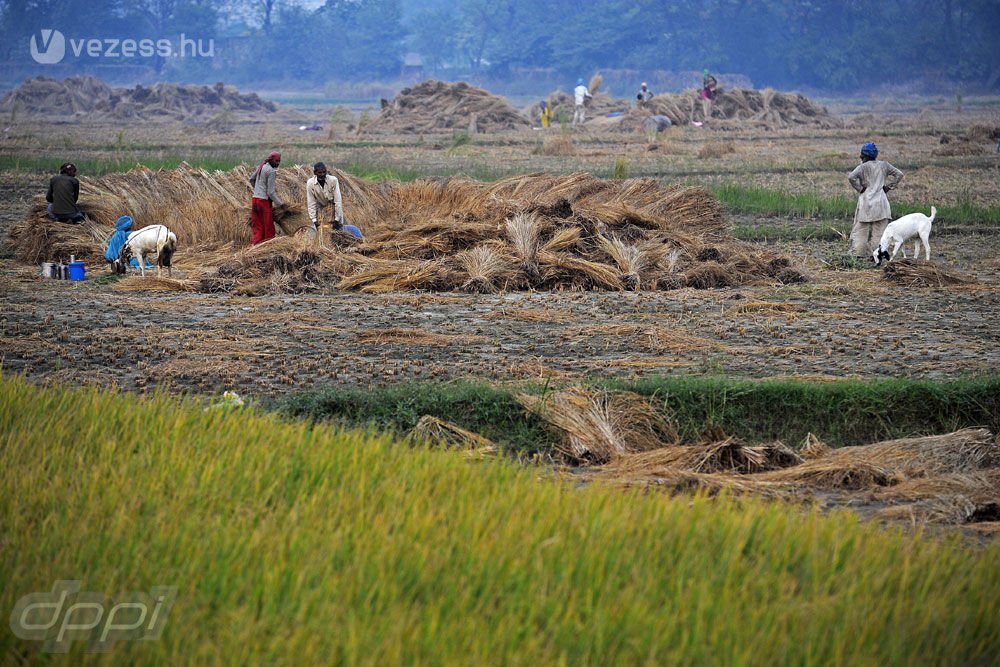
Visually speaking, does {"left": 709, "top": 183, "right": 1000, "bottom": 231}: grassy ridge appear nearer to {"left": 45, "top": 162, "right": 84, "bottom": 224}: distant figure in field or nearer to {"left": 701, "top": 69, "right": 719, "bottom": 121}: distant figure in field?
{"left": 45, "top": 162, "right": 84, "bottom": 224}: distant figure in field

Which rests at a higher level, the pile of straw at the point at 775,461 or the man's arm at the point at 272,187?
the man's arm at the point at 272,187

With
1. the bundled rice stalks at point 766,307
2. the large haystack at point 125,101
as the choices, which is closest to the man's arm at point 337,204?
the bundled rice stalks at point 766,307

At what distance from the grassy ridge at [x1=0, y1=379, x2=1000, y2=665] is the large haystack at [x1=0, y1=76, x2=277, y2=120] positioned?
157 feet

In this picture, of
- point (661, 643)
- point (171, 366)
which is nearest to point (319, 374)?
point (171, 366)

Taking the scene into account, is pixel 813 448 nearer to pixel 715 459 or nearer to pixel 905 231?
pixel 715 459

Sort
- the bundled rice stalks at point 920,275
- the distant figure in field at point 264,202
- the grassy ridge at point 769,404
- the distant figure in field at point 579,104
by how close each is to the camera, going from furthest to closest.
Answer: the distant figure in field at point 579,104 → the distant figure in field at point 264,202 → the bundled rice stalks at point 920,275 → the grassy ridge at point 769,404

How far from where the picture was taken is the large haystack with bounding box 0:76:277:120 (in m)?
50.6

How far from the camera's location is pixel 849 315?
9492 mm

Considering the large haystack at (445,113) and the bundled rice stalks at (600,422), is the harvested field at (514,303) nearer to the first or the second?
the bundled rice stalks at (600,422)

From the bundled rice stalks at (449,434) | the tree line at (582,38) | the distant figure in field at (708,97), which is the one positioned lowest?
the bundled rice stalks at (449,434)

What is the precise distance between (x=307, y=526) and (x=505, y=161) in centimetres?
2209

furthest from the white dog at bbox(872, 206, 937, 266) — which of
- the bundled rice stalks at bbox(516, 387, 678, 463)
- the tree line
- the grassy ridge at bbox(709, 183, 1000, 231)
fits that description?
the tree line

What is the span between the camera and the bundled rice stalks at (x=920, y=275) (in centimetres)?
1087

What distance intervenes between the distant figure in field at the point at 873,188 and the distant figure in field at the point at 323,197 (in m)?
5.60
